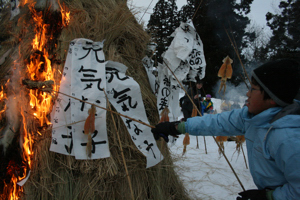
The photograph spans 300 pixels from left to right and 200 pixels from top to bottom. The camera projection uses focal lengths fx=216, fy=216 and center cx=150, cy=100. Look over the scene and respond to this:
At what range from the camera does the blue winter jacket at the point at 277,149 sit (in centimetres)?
108

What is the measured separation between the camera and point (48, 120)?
1.96m

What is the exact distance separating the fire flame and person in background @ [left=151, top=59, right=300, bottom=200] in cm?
167

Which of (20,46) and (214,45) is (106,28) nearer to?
(20,46)

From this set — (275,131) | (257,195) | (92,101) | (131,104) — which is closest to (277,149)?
(275,131)

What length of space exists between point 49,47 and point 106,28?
0.58m

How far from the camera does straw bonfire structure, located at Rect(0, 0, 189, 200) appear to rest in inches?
74.3

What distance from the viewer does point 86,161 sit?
187cm

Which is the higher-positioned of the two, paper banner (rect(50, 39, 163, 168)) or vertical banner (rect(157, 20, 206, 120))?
vertical banner (rect(157, 20, 206, 120))

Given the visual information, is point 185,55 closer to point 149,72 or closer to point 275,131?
point 149,72

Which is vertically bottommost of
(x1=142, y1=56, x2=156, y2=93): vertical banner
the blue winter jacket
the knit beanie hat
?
the blue winter jacket

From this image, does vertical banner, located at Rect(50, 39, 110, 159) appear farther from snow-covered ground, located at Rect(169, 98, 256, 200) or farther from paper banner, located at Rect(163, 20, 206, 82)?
snow-covered ground, located at Rect(169, 98, 256, 200)

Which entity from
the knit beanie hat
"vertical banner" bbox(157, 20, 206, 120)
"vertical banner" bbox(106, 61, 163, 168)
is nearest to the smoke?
"vertical banner" bbox(106, 61, 163, 168)

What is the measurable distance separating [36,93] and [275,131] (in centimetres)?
190

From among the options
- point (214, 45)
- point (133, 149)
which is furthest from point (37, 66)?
point (214, 45)
